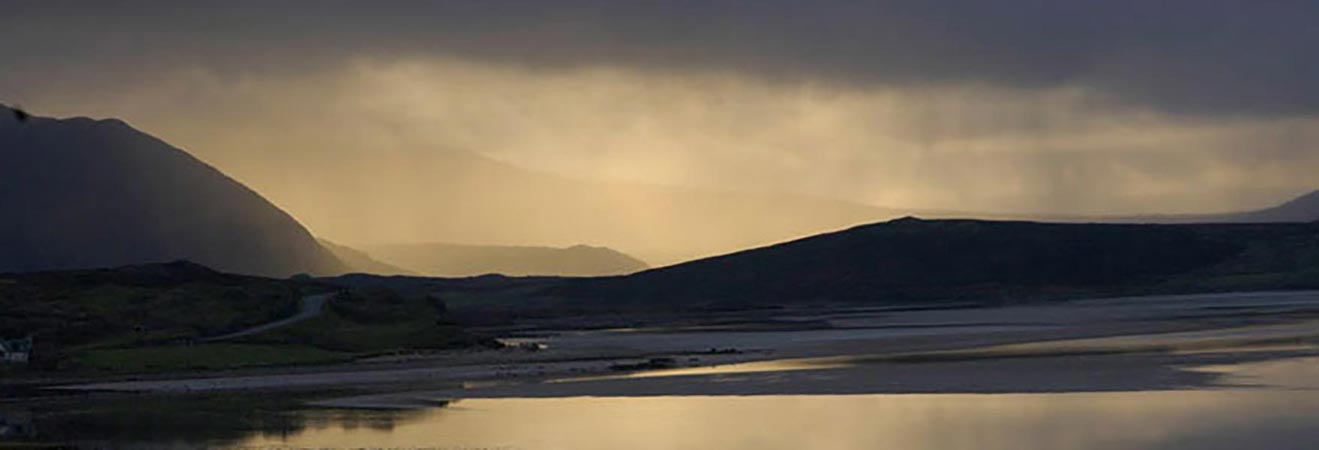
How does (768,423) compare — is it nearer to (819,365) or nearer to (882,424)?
(882,424)

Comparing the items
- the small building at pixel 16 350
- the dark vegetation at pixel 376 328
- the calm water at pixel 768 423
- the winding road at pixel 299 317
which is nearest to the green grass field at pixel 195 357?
the small building at pixel 16 350

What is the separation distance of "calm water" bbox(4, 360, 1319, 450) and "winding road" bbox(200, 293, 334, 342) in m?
42.4

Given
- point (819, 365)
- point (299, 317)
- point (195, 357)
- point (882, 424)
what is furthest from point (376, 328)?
point (882, 424)

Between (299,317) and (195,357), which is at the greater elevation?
(299,317)

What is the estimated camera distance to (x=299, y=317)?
122938mm

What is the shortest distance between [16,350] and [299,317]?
24.9 m

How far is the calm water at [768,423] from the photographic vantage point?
160 feet

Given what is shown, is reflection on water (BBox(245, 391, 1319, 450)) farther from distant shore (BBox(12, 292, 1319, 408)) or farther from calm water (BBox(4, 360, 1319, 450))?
distant shore (BBox(12, 292, 1319, 408))

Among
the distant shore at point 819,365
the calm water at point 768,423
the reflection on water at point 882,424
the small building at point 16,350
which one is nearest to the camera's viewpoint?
the reflection on water at point 882,424

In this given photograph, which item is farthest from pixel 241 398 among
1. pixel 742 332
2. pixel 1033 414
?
pixel 742 332

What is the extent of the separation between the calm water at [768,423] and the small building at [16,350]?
104ft

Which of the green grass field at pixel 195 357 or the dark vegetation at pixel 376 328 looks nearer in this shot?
the green grass field at pixel 195 357

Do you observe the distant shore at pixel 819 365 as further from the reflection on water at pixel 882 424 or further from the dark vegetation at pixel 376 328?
the dark vegetation at pixel 376 328

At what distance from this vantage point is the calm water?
48875 mm
